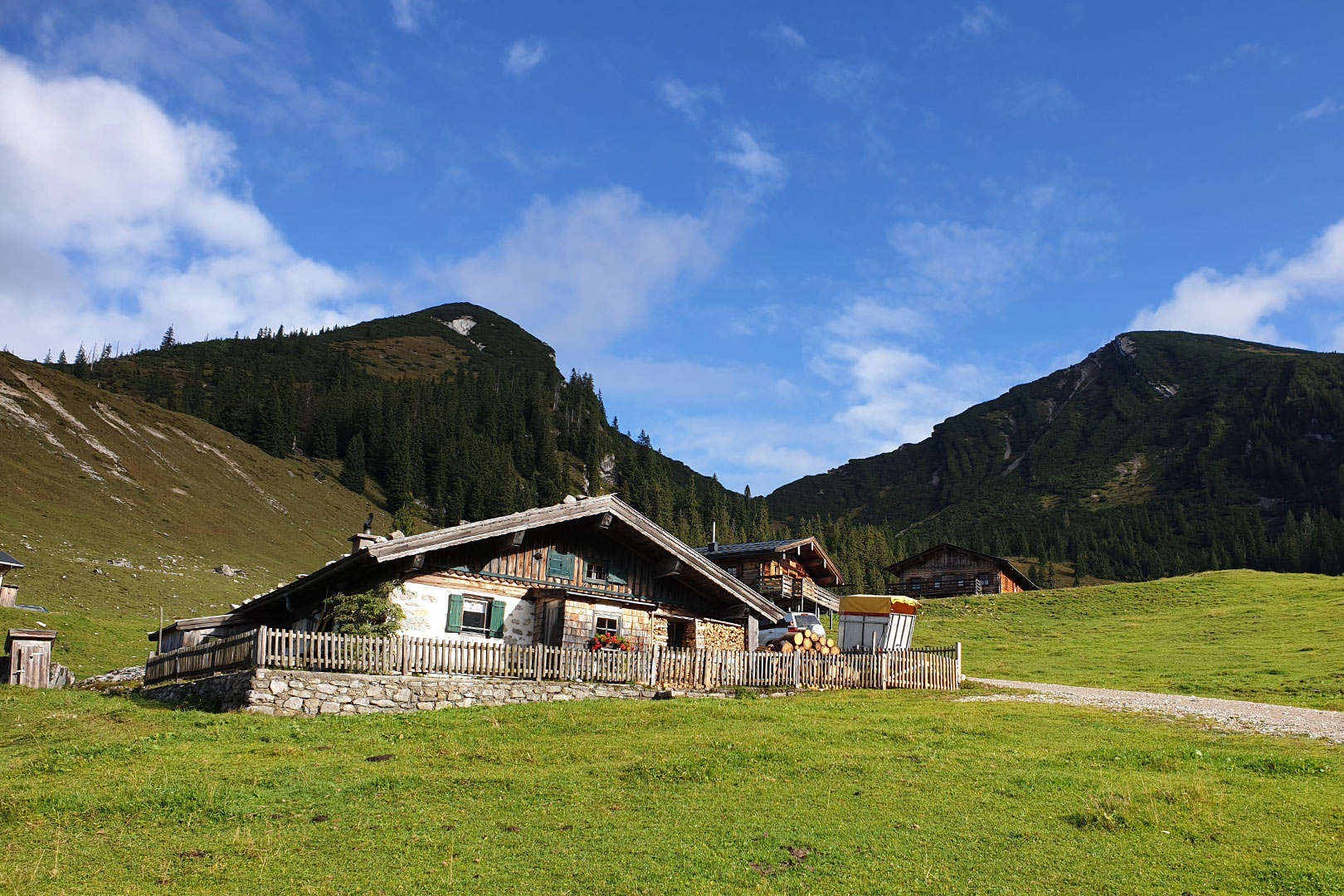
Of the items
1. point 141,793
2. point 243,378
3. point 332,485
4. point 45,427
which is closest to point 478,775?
point 141,793

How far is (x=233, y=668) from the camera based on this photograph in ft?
76.9

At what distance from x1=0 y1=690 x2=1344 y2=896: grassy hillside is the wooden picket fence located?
230 cm

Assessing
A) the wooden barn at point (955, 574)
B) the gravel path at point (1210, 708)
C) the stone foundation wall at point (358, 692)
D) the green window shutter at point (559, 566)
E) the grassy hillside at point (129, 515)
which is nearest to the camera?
the stone foundation wall at point (358, 692)

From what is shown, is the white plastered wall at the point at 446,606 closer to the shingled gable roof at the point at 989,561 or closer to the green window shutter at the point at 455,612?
the green window shutter at the point at 455,612

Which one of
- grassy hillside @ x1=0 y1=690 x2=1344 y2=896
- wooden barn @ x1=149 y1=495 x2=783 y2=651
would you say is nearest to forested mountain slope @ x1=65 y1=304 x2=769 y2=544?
wooden barn @ x1=149 y1=495 x2=783 y2=651

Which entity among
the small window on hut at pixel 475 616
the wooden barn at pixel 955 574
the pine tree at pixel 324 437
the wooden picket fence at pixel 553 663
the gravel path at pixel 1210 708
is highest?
the pine tree at pixel 324 437

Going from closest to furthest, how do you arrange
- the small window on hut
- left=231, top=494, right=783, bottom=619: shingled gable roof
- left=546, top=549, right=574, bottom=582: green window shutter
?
left=231, top=494, right=783, bottom=619: shingled gable roof, the small window on hut, left=546, top=549, right=574, bottom=582: green window shutter

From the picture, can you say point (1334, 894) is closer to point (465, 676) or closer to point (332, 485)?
point (465, 676)

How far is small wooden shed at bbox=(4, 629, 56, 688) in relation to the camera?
27.0 meters

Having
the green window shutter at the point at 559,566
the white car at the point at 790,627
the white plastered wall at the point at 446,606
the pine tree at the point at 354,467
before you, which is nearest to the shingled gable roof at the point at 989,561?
the white car at the point at 790,627

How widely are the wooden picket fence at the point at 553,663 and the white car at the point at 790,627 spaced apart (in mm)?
6091

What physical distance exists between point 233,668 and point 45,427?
70.8m

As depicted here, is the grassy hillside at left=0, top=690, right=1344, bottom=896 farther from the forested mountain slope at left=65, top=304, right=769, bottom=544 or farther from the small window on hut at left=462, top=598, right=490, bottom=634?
the forested mountain slope at left=65, top=304, right=769, bottom=544

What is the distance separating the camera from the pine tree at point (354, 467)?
128375mm
